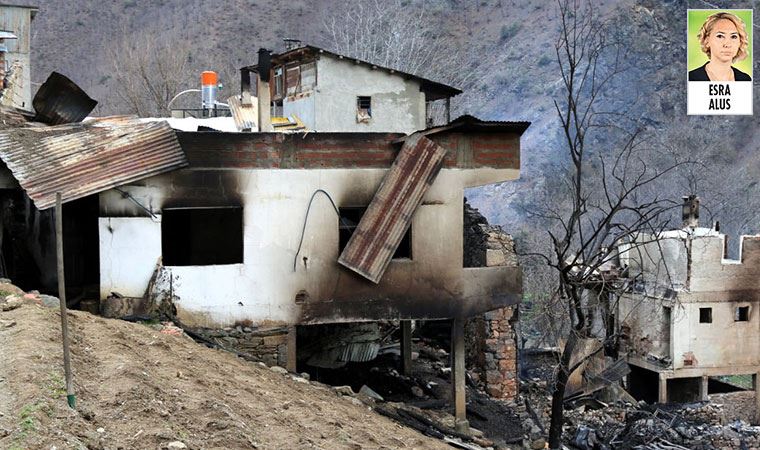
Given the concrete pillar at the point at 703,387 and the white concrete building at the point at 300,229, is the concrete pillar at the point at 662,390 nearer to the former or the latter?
the concrete pillar at the point at 703,387

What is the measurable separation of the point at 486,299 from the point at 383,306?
180 cm

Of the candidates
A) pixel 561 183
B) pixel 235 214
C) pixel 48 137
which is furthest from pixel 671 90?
pixel 48 137

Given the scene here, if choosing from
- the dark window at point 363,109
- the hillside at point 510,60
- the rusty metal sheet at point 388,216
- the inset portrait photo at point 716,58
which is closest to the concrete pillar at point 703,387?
the inset portrait photo at point 716,58

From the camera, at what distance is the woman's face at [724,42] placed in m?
31.4

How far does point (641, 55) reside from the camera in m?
59.7

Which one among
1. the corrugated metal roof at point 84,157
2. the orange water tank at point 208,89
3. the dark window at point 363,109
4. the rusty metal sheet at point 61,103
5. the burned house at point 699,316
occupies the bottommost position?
the burned house at point 699,316

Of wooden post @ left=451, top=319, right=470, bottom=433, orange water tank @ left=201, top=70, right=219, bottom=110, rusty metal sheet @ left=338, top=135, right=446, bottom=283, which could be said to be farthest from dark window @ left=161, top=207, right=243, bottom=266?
orange water tank @ left=201, top=70, right=219, bottom=110

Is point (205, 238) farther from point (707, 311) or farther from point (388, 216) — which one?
point (707, 311)

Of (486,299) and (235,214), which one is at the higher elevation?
(235,214)

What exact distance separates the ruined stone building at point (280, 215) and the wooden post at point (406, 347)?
10.6 ft

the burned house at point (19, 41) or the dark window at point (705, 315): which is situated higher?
the burned house at point (19, 41)

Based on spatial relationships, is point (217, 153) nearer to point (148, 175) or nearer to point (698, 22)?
point (148, 175)

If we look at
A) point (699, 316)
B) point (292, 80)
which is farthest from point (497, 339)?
point (699, 316)

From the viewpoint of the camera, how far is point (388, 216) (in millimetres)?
14094
